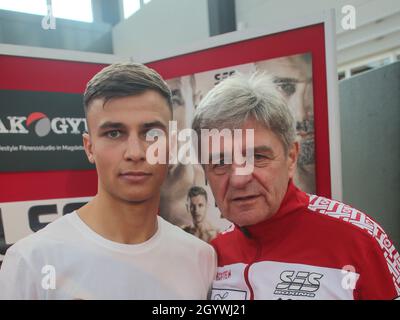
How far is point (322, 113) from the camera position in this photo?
121 centimetres

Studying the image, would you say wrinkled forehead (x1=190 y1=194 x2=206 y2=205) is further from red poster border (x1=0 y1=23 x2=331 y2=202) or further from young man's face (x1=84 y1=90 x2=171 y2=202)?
young man's face (x1=84 y1=90 x2=171 y2=202)

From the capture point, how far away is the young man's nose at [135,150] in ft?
2.64

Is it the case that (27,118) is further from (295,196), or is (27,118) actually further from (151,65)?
(295,196)

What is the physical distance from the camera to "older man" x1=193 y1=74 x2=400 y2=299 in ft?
2.84

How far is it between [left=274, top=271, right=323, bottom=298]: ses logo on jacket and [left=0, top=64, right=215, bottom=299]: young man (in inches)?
9.3

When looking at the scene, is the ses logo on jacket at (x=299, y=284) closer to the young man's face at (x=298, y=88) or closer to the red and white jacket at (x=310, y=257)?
the red and white jacket at (x=310, y=257)

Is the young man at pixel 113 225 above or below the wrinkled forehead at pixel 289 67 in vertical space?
below

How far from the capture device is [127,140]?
0.82 m

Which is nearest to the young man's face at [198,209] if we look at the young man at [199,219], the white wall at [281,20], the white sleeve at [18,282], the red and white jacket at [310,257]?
the young man at [199,219]

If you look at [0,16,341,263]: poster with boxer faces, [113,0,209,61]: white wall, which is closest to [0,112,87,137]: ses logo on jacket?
[0,16,341,263]: poster with boxer faces

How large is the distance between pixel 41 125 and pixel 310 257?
0.81 metres

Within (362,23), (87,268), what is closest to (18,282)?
(87,268)

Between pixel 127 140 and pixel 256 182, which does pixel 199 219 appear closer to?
pixel 256 182
